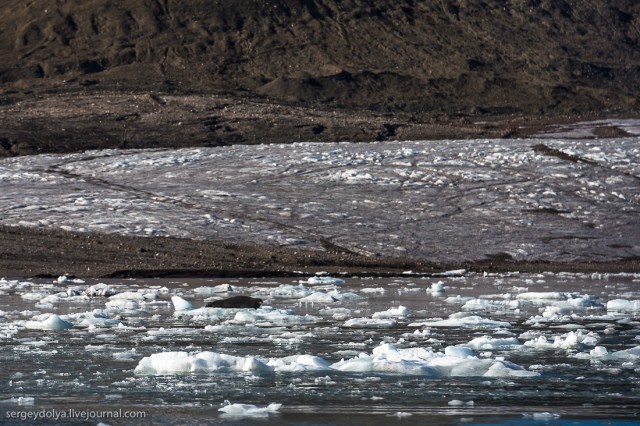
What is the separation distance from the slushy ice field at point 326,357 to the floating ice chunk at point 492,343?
0.05 ft

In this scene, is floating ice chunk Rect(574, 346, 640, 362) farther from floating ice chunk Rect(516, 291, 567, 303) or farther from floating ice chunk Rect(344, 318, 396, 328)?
floating ice chunk Rect(516, 291, 567, 303)

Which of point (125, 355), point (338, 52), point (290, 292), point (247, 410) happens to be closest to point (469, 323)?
point (125, 355)

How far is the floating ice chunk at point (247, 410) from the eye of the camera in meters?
7.89

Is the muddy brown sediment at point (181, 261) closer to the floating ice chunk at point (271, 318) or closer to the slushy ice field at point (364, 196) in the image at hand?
the slushy ice field at point (364, 196)

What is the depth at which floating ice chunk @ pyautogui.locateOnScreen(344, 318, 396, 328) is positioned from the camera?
13492 mm

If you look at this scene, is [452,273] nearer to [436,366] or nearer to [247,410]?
[436,366]

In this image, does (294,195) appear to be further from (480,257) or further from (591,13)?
(591,13)

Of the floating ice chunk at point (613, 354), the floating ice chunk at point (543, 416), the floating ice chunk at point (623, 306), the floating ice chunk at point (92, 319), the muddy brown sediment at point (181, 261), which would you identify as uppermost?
the floating ice chunk at point (543, 416)

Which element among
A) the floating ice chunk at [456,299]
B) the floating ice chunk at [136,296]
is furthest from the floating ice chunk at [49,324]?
the floating ice chunk at [456,299]

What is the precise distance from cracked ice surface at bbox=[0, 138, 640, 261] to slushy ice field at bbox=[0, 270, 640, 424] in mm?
8773

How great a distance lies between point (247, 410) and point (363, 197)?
22.3 m

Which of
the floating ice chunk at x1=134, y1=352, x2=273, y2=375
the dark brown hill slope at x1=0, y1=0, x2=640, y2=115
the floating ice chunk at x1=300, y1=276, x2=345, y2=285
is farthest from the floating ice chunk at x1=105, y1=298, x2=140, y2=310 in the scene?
the dark brown hill slope at x1=0, y1=0, x2=640, y2=115

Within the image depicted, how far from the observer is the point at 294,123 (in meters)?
44.2

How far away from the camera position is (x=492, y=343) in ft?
37.9
